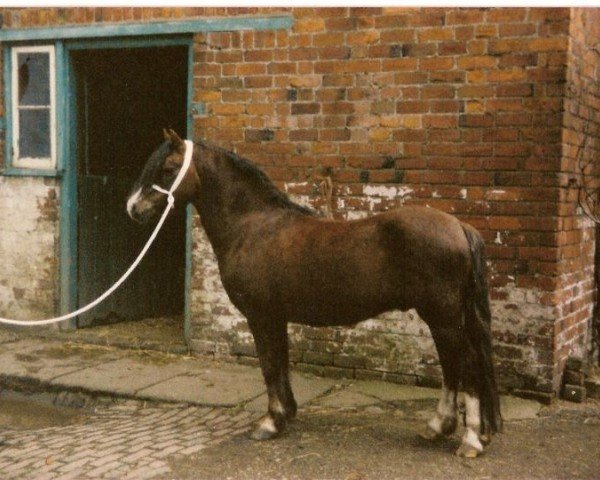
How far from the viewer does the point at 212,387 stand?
5312mm

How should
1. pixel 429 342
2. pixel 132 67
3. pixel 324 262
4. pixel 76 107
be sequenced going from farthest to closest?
pixel 132 67
pixel 76 107
pixel 429 342
pixel 324 262

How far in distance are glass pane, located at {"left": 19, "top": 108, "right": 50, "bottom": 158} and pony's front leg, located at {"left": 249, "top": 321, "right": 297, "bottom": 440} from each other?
3855 millimetres

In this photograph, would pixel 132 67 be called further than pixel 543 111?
Yes

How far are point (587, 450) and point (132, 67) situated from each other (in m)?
5.78

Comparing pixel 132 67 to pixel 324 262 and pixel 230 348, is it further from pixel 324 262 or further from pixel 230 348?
pixel 324 262

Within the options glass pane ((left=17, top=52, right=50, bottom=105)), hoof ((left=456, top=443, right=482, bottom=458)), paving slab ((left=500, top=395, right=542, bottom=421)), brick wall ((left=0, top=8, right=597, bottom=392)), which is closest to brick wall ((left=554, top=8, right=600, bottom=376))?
Result: brick wall ((left=0, top=8, right=597, bottom=392))

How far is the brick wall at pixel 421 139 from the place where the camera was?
16.2 feet

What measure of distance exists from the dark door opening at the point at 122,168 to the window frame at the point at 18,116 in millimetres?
210

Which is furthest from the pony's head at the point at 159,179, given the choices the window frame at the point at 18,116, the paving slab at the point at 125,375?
the window frame at the point at 18,116

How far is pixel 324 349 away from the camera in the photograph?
5672mm

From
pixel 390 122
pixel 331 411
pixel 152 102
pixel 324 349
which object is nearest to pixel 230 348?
pixel 324 349

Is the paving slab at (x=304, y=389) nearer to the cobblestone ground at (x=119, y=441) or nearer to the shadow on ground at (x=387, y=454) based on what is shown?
the cobblestone ground at (x=119, y=441)

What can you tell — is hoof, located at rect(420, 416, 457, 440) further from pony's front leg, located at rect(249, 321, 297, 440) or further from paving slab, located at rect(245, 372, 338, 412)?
paving slab, located at rect(245, 372, 338, 412)

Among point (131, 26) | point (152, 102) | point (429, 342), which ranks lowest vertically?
point (429, 342)
